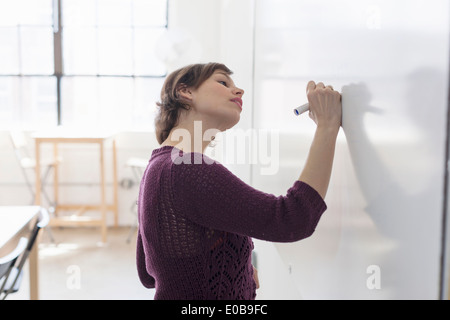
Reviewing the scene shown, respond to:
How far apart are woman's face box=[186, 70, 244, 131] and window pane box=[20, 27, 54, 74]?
4.40 meters

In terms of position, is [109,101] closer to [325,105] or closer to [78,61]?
[78,61]

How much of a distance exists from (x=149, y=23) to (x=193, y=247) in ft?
14.6

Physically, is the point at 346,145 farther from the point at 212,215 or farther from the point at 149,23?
the point at 149,23

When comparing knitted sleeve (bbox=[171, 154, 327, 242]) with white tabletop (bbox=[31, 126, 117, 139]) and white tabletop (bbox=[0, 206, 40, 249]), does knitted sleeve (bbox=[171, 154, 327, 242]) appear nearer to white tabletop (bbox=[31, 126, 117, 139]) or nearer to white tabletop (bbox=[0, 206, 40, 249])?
white tabletop (bbox=[0, 206, 40, 249])

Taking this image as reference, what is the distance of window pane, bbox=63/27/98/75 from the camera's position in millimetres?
5047

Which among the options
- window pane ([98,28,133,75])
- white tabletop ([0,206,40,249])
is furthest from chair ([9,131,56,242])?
white tabletop ([0,206,40,249])

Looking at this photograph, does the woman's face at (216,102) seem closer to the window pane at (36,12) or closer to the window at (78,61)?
the window at (78,61)

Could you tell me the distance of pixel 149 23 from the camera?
509cm

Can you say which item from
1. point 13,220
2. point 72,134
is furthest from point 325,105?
point 72,134

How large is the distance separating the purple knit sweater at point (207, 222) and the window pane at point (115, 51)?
4233 mm

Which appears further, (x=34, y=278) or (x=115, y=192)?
(x=115, y=192)

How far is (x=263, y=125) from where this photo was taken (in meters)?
2.08

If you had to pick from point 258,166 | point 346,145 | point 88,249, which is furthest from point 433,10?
point 88,249

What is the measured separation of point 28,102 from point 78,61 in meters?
0.68
